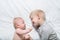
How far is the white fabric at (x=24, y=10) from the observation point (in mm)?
989

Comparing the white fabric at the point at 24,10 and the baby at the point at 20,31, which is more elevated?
the white fabric at the point at 24,10

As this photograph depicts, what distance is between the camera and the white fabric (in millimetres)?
989

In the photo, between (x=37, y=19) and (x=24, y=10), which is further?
(x=24, y=10)

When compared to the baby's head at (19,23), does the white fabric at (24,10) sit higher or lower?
higher

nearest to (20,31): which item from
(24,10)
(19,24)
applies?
(19,24)

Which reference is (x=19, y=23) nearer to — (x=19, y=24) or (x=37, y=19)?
(x=19, y=24)

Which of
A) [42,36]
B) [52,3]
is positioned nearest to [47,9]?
[52,3]

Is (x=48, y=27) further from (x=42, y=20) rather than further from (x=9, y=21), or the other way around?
(x=9, y=21)

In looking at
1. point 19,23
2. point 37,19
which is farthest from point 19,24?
point 37,19

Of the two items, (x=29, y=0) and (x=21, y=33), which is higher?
(x=29, y=0)

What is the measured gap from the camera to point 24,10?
1.06 meters

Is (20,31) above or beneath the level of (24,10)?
beneath

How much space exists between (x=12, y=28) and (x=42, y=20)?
0.19 m

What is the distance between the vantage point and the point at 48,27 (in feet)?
3.08
